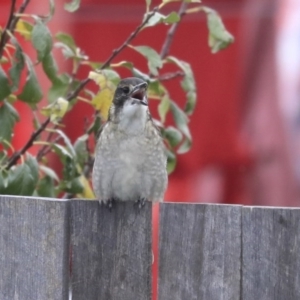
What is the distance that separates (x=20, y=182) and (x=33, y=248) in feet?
1.82

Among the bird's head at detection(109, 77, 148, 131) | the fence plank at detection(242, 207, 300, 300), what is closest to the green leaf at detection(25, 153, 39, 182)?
the bird's head at detection(109, 77, 148, 131)

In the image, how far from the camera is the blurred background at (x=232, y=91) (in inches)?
253

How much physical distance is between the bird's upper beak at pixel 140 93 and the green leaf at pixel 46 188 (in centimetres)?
46

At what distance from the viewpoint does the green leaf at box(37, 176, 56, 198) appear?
12.6 ft

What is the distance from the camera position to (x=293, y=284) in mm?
2840

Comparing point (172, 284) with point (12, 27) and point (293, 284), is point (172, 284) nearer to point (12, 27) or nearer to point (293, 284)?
point (293, 284)

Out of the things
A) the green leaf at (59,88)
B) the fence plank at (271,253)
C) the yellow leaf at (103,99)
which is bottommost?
the fence plank at (271,253)

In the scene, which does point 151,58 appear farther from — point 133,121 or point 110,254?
point 110,254

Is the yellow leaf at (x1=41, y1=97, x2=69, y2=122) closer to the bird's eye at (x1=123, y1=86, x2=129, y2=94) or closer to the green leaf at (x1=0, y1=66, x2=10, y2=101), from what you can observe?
the green leaf at (x1=0, y1=66, x2=10, y2=101)

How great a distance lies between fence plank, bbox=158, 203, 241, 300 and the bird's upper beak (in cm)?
84

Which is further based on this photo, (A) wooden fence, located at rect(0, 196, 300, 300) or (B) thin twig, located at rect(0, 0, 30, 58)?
(B) thin twig, located at rect(0, 0, 30, 58)

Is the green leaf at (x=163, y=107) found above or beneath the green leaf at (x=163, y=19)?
beneath

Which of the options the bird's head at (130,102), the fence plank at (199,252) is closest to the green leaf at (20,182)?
the bird's head at (130,102)

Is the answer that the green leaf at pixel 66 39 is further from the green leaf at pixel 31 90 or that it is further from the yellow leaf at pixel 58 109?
the yellow leaf at pixel 58 109
